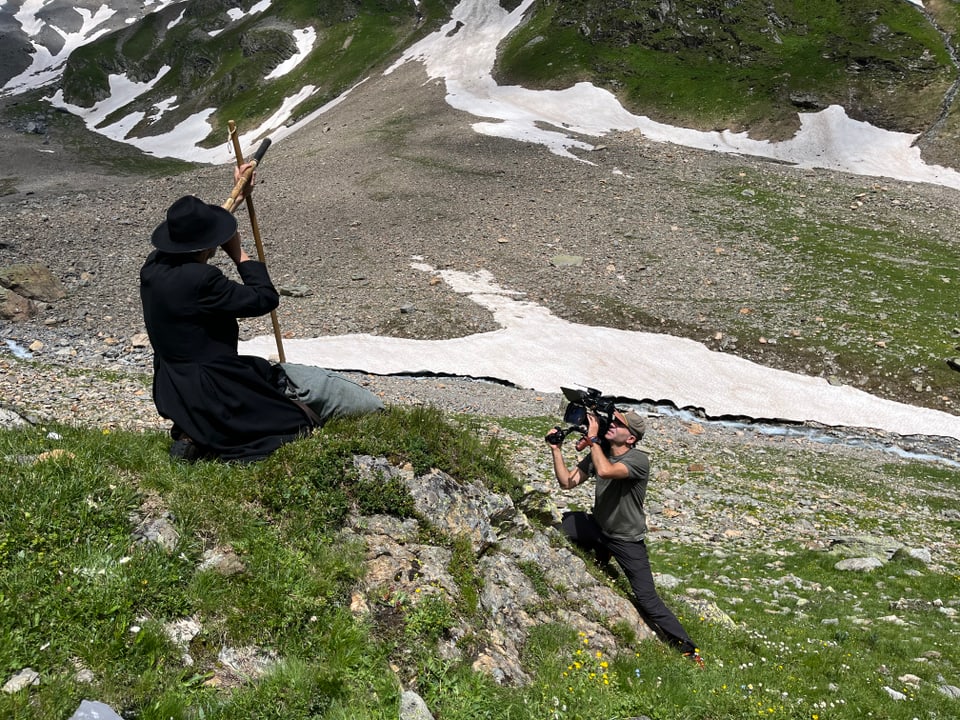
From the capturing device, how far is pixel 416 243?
3938 centimetres

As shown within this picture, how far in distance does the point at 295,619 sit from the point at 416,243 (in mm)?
35124

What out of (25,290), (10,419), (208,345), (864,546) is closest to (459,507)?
(208,345)

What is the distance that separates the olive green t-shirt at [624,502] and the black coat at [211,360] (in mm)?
5051

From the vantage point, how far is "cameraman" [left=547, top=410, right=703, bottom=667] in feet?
29.8

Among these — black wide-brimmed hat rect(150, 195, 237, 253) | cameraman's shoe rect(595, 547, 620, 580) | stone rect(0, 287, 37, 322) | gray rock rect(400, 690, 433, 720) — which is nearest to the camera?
gray rock rect(400, 690, 433, 720)

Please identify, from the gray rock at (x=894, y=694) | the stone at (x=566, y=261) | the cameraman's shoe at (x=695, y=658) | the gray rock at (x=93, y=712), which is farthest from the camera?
the stone at (x=566, y=261)

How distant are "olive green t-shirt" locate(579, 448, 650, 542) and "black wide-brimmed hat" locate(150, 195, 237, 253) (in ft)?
20.8

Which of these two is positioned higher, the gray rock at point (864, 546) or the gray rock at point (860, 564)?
the gray rock at point (860, 564)

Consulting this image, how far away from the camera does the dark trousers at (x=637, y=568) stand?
8812mm

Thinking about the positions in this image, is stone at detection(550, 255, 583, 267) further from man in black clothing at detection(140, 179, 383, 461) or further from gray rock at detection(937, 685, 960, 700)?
man in black clothing at detection(140, 179, 383, 461)

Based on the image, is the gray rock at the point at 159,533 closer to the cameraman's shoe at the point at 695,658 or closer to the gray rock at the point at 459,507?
the gray rock at the point at 459,507

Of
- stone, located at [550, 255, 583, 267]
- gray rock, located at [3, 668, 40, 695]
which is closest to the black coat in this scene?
gray rock, located at [3, 668, 40, 695]

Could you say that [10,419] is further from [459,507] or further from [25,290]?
[25,290]

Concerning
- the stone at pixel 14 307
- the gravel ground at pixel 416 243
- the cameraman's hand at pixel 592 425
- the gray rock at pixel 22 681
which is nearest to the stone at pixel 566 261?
the gravel ground at pixel 416 243
